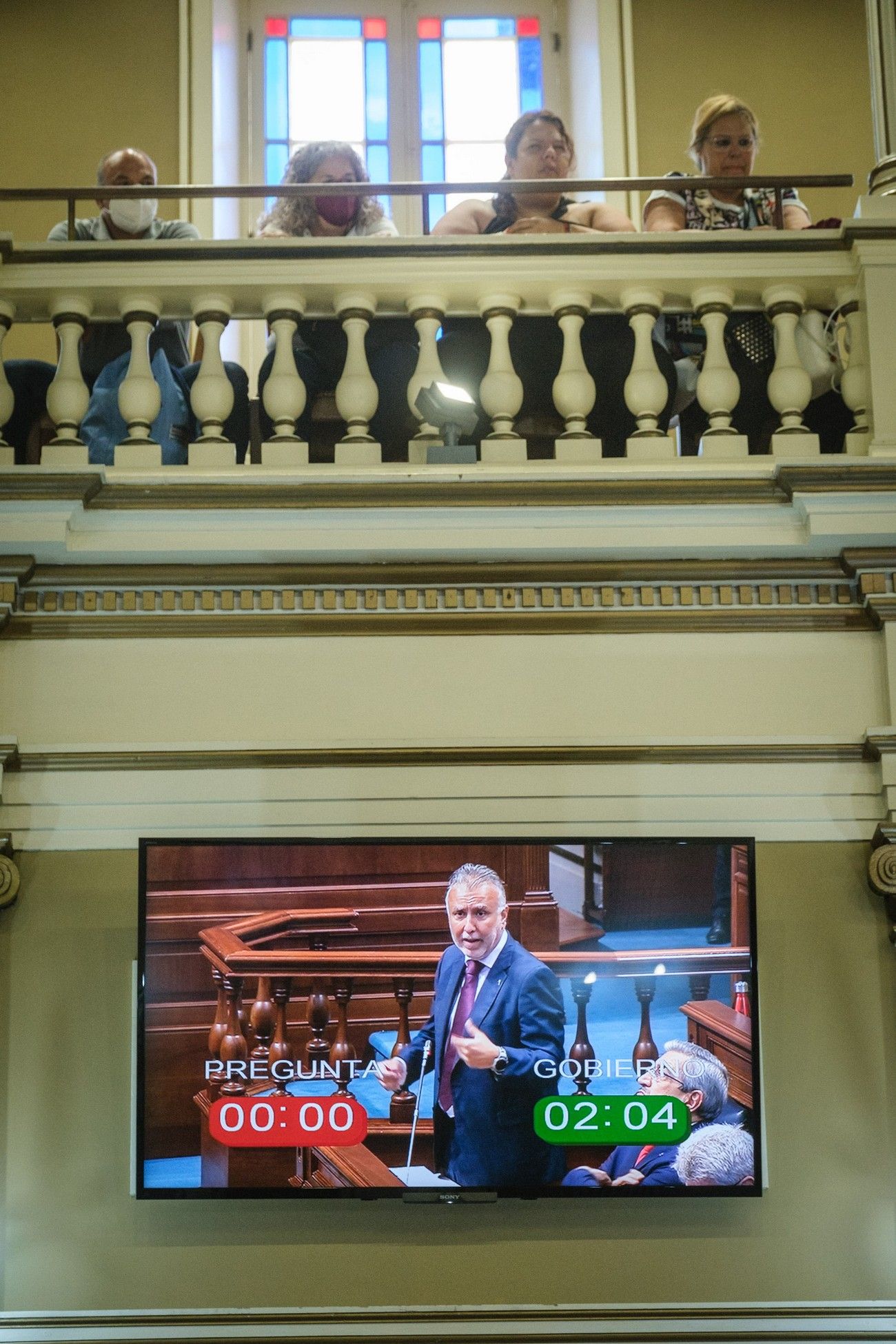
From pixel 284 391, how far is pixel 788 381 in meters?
1.25

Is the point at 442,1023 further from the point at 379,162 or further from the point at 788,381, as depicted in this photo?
the point at 379,162

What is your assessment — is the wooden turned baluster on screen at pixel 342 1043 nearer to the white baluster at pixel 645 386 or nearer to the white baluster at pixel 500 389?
the white baluster at pixel 500 389

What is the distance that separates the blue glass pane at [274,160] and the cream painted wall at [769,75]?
143cm

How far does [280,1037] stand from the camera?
3.44 meters

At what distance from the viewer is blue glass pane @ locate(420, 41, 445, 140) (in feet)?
20.1

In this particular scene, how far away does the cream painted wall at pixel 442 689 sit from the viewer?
3.72 meters

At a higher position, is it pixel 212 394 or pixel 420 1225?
pixel 212 394

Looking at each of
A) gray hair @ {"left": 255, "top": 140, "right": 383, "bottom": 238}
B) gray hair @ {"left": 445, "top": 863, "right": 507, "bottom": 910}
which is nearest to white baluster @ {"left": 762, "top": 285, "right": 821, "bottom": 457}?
gray hair @ {"left": 255, "top": 140, "right": 383, "bottom": 238}

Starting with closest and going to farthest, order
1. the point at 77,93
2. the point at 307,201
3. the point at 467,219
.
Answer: the point at 467,219 < the point at 307,201 < the point at 77,93

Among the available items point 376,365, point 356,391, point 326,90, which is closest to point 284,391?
point 356,391

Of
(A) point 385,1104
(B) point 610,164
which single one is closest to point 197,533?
(A) point 385,1104

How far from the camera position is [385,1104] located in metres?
3.44

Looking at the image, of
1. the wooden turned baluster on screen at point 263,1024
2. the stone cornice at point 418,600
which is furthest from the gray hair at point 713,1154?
the stone cornice at point 418,600

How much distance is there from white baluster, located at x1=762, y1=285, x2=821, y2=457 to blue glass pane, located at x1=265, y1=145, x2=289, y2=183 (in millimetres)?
2970
